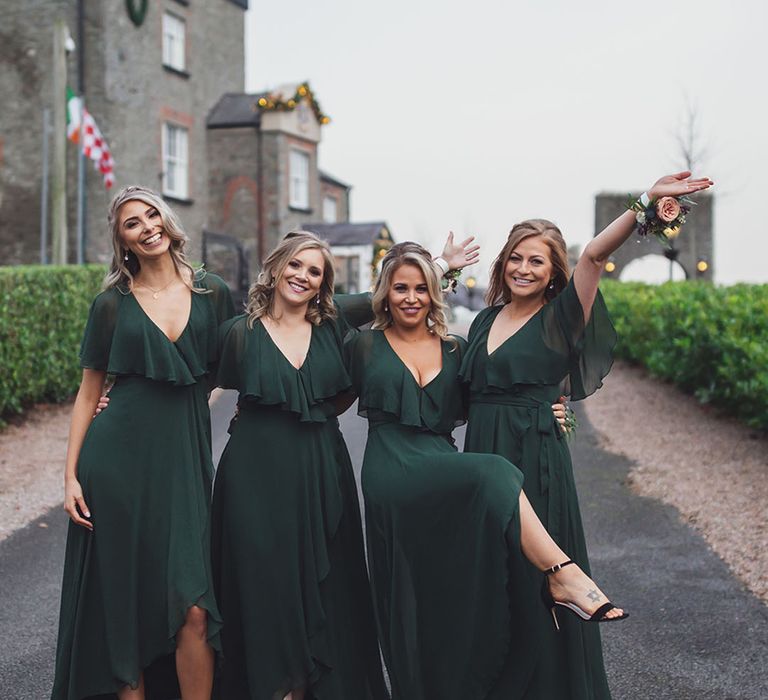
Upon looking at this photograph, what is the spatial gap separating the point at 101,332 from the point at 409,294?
1.27 meters

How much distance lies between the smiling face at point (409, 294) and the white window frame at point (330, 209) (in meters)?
31.2

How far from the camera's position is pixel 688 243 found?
32.8 meters

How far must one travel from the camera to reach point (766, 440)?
937 centimetres

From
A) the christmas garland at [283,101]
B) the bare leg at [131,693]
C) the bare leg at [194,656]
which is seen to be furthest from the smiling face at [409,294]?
the christmas garland at [283,101]

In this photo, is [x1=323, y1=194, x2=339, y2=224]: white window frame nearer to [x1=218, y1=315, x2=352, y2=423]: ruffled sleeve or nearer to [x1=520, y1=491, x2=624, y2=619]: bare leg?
[x1=218, y1=315, x2=352, y2=423]: ruffled sleeve

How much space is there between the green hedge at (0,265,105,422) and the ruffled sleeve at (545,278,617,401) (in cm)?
826

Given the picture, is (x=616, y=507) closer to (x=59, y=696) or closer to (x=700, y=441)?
(x=700, y=441)

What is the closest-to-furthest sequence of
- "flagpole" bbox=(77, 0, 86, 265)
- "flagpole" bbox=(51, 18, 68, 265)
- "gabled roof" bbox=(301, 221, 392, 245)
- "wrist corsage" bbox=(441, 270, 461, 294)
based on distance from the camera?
"wrist corsage" bbox=(441, 270, 461, 294)
"flagpole" bbox=(51, 18, 68, 265)
"flagpole" bbox=(77, 0, 86, 265)
"gabled roof" bbox=(301, 221, 392, 245)

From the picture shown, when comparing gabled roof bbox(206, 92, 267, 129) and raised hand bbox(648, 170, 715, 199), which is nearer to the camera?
raised hand bbox(648, 170, 715, 199)

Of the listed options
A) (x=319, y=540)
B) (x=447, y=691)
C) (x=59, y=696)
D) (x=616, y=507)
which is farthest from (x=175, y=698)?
(x=616, y=507)

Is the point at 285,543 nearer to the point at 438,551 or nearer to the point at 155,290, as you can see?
the point at 438,551

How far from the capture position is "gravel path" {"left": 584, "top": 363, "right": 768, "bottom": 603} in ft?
21.6

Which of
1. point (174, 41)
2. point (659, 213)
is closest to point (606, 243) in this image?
point (659, 213)

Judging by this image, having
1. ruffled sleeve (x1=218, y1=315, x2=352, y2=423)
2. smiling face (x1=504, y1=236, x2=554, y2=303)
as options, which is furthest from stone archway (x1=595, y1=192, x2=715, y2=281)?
ruffled sleeve (x1=218, y1=315, x2=352, y2=423)
